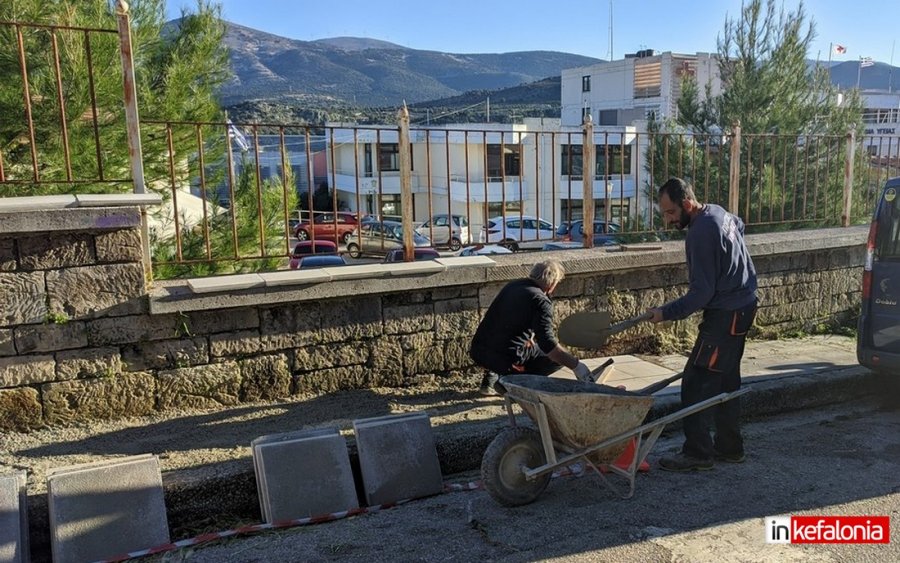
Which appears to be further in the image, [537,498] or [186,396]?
[186,396]

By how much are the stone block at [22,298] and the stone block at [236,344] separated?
1052 millimetres

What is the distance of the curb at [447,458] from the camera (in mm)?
3744

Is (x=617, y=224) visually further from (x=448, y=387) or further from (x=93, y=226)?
(x=93, y=226)

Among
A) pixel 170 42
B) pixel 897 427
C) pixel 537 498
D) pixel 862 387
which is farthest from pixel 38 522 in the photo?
pixel 170 42

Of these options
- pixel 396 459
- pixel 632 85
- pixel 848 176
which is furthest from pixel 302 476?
pixel 632 85

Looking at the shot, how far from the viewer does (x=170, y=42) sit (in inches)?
364

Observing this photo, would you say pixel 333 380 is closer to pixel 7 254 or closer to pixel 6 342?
pixel 6 342

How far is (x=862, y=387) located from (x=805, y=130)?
13.8 meters

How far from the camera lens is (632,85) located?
5403 centimetres

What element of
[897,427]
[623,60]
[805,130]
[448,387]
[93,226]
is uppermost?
[623,60]

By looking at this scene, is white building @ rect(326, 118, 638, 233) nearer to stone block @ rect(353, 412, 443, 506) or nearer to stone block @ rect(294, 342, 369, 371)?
stone block @ rect(294, 342, 369, 371)

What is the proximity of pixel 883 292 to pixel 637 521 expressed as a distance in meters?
3.36

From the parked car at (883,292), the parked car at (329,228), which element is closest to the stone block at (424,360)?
the parked car at (329,228)

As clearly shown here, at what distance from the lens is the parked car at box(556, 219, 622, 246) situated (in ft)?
22.4
